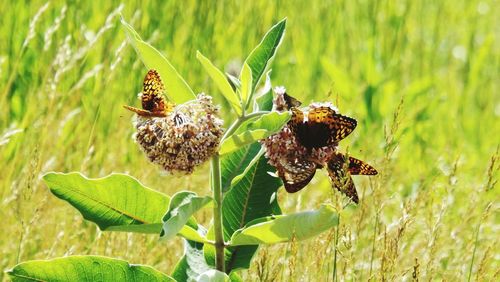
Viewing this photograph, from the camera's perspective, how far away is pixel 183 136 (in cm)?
125

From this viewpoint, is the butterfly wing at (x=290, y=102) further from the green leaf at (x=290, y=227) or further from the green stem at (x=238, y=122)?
the green leaf at (x=290, y=227)

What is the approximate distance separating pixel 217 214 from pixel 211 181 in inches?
2.7

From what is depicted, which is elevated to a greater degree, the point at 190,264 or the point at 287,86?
the point at 287,86

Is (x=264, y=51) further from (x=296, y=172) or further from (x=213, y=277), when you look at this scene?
(x=213, y=277)

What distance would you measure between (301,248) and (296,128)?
1507 millimetres

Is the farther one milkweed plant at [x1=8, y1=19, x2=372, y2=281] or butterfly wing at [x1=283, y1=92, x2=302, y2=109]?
butterfly wing at [x1=283, y1=92, x2=302, y2=109]

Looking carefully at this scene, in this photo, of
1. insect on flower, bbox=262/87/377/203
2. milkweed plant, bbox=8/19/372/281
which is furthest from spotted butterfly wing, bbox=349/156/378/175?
insect on flower, bbox=262/87/377/203

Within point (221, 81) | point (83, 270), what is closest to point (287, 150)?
point (221, 81)

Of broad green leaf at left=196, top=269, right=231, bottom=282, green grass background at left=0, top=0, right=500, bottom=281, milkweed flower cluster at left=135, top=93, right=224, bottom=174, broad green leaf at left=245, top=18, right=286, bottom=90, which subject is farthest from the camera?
green grass background at left=0, top=0, right=500, bottom=281

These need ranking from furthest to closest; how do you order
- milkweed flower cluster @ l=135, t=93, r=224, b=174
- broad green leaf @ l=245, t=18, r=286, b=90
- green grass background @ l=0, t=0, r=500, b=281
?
1. green grass background @ l=0, t=0, r=500, b=281
2. broad green leaf @ l=245, t=18, r=286, b=90
3. milkweed flower cluster @ l=135, t=93, r=224, b=174

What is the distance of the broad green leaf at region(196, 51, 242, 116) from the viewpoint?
1321mm

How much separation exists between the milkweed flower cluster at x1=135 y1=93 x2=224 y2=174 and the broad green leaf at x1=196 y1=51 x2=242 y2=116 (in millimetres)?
48

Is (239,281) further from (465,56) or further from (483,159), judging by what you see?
(465,56)

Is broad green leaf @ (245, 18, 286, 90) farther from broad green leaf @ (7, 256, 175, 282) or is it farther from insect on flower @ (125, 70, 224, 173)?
broad green leaf @ (7, 256, 175, 282)
